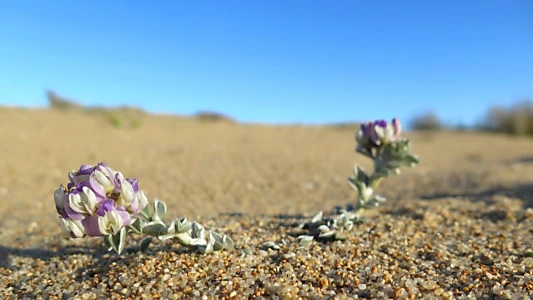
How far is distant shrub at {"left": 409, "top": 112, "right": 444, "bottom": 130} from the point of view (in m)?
17.4

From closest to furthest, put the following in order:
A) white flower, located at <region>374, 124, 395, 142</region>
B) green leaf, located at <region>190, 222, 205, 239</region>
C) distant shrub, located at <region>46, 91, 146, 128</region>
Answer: green leaf, located at <region>190, 222, 205, 239</region>
white flower, located at <region>374, 124, 395, 142</region>
distant shrub, located at <region>46, 91, 146, 128</region>

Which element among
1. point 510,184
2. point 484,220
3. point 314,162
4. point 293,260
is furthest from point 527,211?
point 314,162

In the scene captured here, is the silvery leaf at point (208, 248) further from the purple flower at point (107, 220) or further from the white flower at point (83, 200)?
the white flower at point (83, 200)

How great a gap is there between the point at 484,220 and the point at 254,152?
5.84m

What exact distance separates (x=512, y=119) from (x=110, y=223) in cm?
1782

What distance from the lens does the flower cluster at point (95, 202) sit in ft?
5.46

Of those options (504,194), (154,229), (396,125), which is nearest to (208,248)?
(154,229)

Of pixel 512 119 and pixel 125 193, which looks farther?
pixel 512 119

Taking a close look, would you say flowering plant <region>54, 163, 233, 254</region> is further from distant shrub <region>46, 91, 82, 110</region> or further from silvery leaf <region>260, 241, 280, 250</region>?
distant shrub <region>46, 91, 82, 110</region>

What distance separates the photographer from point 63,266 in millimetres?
2193

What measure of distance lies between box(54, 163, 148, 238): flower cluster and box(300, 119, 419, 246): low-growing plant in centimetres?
116

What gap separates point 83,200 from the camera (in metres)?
1.66

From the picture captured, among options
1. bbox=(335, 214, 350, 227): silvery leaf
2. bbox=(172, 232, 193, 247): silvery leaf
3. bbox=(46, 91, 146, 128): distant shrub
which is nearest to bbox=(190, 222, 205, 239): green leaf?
bbox=(172, 232, 193, 247): silvery leaf

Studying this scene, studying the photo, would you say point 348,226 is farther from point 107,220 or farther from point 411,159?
point 107,220
